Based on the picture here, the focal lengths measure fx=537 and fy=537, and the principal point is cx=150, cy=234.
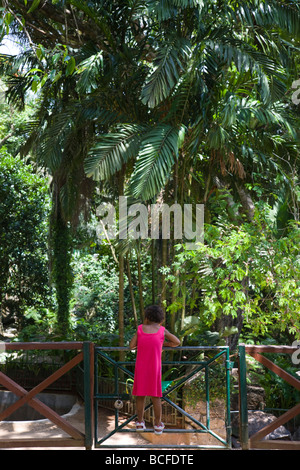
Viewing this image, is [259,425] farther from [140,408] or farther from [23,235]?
[23,235]

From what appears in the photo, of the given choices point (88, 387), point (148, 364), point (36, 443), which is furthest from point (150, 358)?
point (36, 443)

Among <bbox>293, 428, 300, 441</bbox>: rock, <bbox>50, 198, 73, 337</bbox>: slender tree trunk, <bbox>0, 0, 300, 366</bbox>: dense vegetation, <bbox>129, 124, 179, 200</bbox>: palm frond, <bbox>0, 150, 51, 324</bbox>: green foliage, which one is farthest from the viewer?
<bbox>0, 150, 51, 324</bbox>: green foliage

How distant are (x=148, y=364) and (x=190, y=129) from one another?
3929 mm

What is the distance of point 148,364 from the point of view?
420cm

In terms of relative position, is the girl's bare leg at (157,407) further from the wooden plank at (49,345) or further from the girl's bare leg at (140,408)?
the wooden plank at (49,345)

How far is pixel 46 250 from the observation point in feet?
44.3

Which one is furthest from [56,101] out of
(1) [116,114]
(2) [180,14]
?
(2) [180,14]

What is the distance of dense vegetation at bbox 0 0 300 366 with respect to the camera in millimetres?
6074

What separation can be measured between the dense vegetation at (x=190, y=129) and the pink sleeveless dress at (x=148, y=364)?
1.74 meters

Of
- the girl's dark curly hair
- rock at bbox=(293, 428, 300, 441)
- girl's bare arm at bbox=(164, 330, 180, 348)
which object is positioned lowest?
rock at bbox=(293, 428, 300, 441)

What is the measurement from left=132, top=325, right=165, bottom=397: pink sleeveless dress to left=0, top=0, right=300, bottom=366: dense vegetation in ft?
5.70

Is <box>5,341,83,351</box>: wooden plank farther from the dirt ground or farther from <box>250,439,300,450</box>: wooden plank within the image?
the dirt ground

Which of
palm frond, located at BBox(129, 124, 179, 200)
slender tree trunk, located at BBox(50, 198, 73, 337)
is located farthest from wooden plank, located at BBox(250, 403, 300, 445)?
slender tree trunk, located at BBox(50, 198, 73, 337)

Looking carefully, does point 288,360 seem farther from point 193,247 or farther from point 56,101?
point 56,101
